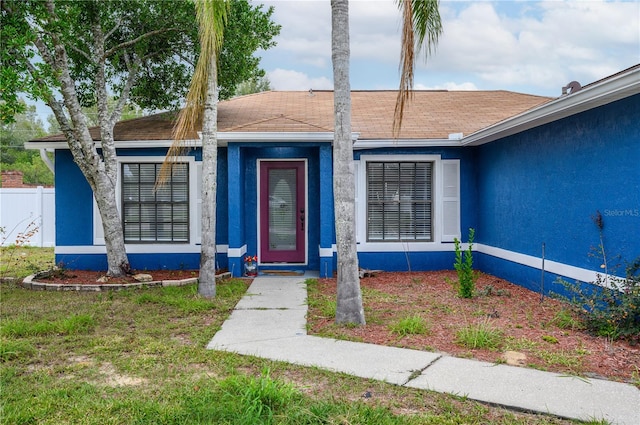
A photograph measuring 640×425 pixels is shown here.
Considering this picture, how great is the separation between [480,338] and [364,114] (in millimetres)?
7325

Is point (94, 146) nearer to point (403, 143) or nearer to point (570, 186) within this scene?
point (403, 143)

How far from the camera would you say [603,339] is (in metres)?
4.98

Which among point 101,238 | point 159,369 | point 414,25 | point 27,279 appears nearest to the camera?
point 159,369

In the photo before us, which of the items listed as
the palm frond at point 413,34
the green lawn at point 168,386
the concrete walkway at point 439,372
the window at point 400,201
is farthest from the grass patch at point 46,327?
the window at point 400,201

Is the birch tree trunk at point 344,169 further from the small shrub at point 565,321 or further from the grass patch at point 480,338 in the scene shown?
the small shrub at point 565,321

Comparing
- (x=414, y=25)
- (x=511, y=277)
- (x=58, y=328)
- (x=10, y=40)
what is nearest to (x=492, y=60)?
(x=511, y=277)

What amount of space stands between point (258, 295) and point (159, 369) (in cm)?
318

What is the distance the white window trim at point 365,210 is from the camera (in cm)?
971

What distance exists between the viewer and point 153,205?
973cm

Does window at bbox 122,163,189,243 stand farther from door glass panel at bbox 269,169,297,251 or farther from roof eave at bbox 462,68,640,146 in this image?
roof eave at bbox 462,68,640,146

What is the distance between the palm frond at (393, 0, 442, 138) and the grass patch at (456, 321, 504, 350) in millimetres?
2359

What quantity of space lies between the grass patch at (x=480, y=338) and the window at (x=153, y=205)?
6.41 meters

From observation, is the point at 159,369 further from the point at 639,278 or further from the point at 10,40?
the point at 10,40

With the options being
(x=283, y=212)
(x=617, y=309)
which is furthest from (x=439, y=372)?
(x=283, y=212)
